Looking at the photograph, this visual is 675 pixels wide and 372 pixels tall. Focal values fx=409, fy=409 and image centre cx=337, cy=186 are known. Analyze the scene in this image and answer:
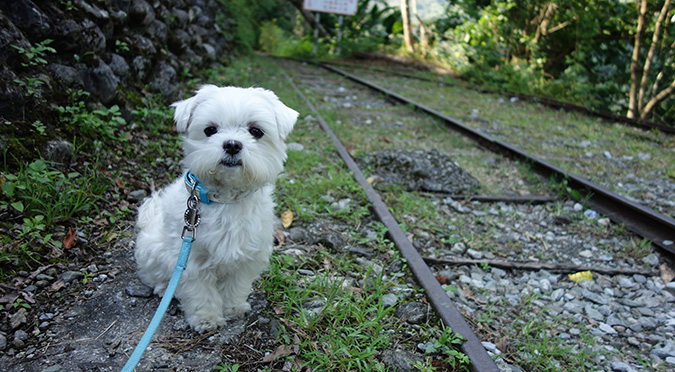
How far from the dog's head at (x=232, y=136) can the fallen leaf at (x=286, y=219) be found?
1326mm

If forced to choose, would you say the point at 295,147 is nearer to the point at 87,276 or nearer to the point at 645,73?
the point at 87,276

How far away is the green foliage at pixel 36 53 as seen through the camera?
10.6 ft

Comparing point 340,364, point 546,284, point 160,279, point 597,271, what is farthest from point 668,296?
point 160,279

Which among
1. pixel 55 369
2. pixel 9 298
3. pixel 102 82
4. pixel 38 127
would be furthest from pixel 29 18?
pixel 55 369

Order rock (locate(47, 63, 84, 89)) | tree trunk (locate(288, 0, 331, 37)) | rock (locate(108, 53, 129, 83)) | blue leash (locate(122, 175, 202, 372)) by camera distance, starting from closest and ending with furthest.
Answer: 1. blue leash (locate(122, 175, 202, 372))
2. rock (locate(47, 63, 84, 89))
3. rock (locate(108, 53, 129, 83))
4. tree trunk (locate(288, 0, 331, 37))

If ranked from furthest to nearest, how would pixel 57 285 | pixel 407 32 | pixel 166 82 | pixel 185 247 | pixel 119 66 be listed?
1. pixel 407 32
2. pixel 166 82
3. pixel 119 66
4. pixel 57 285
5. pixel 185 247

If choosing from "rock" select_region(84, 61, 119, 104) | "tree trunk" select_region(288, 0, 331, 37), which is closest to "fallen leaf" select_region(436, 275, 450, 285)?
"rock" select_region(84, 61, 119, 104)

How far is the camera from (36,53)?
3.40m

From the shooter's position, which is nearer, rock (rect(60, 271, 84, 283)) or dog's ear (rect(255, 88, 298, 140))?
dog's ear (rect(255, 88, 298, 140))

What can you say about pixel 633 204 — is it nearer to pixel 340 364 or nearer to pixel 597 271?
pixel 597 271

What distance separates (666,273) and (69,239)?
456 cm

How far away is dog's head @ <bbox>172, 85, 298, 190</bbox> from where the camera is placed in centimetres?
206

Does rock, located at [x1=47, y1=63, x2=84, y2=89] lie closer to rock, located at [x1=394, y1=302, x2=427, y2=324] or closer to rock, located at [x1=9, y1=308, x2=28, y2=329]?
rock, located at [x1=9, y1=308, x2=28, y2=329]

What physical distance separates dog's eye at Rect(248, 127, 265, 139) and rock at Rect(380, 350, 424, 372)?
1.39 m
